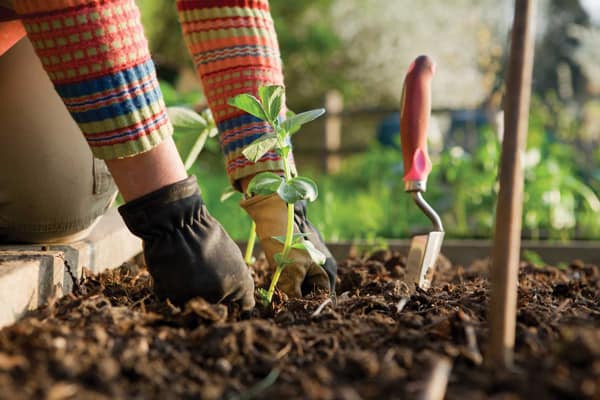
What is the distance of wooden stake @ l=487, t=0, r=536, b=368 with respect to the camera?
0.76m

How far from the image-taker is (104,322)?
98 centimetres

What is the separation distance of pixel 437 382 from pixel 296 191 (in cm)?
46

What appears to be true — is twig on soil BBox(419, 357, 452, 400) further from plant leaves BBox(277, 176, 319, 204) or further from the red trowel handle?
the red trowel handle

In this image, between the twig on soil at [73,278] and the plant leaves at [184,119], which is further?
the plant leaves at [184,119]

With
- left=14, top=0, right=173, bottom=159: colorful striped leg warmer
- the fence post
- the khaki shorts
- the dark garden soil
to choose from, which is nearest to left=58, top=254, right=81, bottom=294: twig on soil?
the dark garden soil

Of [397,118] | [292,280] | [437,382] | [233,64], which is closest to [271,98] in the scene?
[233,64]

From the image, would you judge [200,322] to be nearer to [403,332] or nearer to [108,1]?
[403,332]

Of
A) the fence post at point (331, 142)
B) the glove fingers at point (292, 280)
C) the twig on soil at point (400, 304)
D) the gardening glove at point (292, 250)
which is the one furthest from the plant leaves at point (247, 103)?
the fence post at point (331, 142)

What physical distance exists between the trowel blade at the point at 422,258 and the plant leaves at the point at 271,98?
50 centimetres

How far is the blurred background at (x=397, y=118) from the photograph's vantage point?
126 inches

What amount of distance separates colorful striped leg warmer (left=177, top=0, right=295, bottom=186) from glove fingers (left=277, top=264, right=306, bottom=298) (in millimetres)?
236

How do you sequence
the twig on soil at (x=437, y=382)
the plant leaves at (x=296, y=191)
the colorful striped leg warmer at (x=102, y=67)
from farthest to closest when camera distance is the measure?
the plant leaves at (x=296, y=191)
the colorful striped leg warmer at (x=102, y=67)
the twig on soil at (x=437, y=382)

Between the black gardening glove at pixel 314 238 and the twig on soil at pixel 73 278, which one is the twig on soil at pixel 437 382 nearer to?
the black gardening glove at pixel 314 238

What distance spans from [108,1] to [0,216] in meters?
0.67
